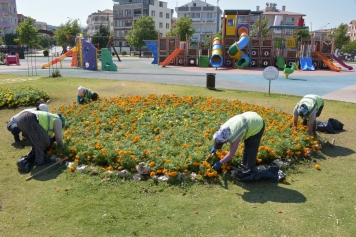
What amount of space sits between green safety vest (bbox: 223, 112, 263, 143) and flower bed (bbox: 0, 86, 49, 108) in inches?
348

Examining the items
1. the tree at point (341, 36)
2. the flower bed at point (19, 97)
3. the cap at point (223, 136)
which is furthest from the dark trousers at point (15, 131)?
the tree at point (341, 36)

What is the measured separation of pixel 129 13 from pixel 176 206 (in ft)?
286

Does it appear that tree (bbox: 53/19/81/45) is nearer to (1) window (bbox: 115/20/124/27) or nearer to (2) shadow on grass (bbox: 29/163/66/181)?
(1) window (bbox: 115/20/124/27)

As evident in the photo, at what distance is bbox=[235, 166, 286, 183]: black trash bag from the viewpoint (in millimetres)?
5656

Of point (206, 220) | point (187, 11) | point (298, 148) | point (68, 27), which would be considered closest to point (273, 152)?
point (298, 148)

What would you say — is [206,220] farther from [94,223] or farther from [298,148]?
[298,148]

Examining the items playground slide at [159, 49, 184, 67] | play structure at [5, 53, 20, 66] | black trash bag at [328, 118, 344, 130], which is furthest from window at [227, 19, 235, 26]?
black trash bag at [328, 118, 344, 130]

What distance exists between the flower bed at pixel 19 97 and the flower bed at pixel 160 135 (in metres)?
2.86

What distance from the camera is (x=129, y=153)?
19.8 feet

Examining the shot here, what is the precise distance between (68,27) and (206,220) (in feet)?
215

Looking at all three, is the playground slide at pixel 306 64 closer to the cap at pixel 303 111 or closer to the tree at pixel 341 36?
the cap at pixel 303 111

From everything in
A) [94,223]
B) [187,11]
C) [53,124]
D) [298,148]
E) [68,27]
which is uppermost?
[187,11]

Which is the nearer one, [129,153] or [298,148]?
[129,153]

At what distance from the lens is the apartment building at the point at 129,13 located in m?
84.8
